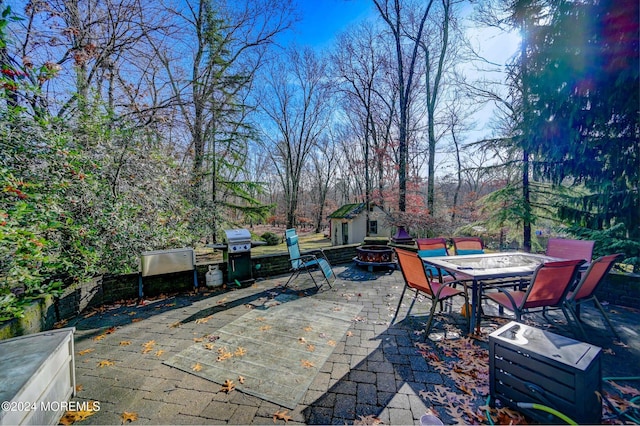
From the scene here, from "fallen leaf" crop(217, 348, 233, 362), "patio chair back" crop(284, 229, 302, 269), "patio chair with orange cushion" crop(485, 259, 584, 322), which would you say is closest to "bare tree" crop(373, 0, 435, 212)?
"patio chair back" crop(284, 229, 302, 269)

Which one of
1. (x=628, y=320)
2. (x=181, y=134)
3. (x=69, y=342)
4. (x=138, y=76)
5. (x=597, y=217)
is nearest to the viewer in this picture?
(x=69, y=342)

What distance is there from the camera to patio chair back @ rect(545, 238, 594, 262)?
370cm

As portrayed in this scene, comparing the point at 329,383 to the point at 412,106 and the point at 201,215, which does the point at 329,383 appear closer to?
the point at 201,215

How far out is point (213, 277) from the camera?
4602 millimetres

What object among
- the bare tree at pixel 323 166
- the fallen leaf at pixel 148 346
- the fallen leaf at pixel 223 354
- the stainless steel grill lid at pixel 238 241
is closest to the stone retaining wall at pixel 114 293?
the stainless steel grill lid at pixel 238 241

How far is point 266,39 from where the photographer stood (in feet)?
26.4

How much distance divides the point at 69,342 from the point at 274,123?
17.2 metres

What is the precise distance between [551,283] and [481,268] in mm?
652

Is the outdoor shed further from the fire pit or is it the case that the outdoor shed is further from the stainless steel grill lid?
the stainless steel grill lid

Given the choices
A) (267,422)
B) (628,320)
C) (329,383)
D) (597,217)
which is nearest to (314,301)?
(329,383)

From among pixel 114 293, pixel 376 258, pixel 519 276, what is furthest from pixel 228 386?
pixel 376 258

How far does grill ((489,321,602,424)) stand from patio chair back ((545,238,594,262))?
306cm

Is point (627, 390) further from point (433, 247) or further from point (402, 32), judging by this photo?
point (402, 32)

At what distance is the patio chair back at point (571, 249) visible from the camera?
12.1 feet
